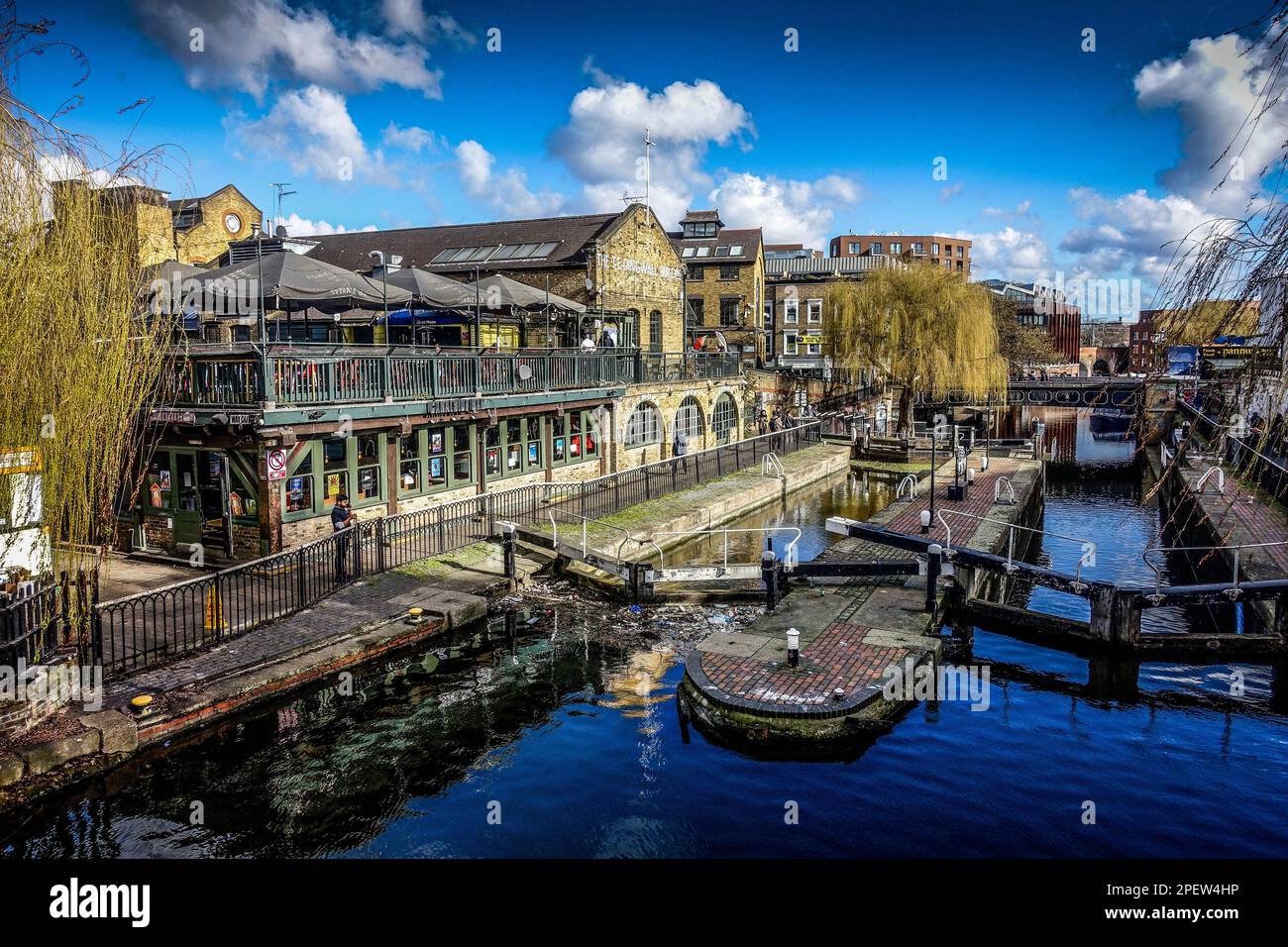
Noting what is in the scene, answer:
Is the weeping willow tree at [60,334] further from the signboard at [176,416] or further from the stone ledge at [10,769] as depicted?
the signboard at [176,416]

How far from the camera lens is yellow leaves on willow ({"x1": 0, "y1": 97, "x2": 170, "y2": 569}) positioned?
23.1 feet

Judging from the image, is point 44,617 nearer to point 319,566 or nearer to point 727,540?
point 319,566

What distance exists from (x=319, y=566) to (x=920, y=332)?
Result: 105 feet

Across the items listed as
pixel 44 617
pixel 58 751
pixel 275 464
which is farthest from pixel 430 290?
pixel 58 751

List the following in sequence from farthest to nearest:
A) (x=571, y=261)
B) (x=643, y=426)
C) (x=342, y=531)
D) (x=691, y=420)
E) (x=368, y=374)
Result: (x=691, y=420) < (x=571, y=261) < (x=643, y=426) < (x=368, y=374) < (x=342, y=531)

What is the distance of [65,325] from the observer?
24.7ft

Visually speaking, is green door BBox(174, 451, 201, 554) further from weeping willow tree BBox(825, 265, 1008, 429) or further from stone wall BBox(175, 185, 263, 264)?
weeping willow tree BBox(825, 265, 1008, 429)

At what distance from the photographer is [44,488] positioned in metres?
7.84

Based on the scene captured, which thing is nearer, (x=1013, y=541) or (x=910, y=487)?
(x=1013, y=541)

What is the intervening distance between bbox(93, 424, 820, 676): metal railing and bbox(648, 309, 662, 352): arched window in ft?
32.9

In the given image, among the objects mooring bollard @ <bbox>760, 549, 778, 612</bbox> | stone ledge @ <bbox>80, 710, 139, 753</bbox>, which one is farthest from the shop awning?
stone ledge @ <bbox>80, 710, 139, 753</bbox>
